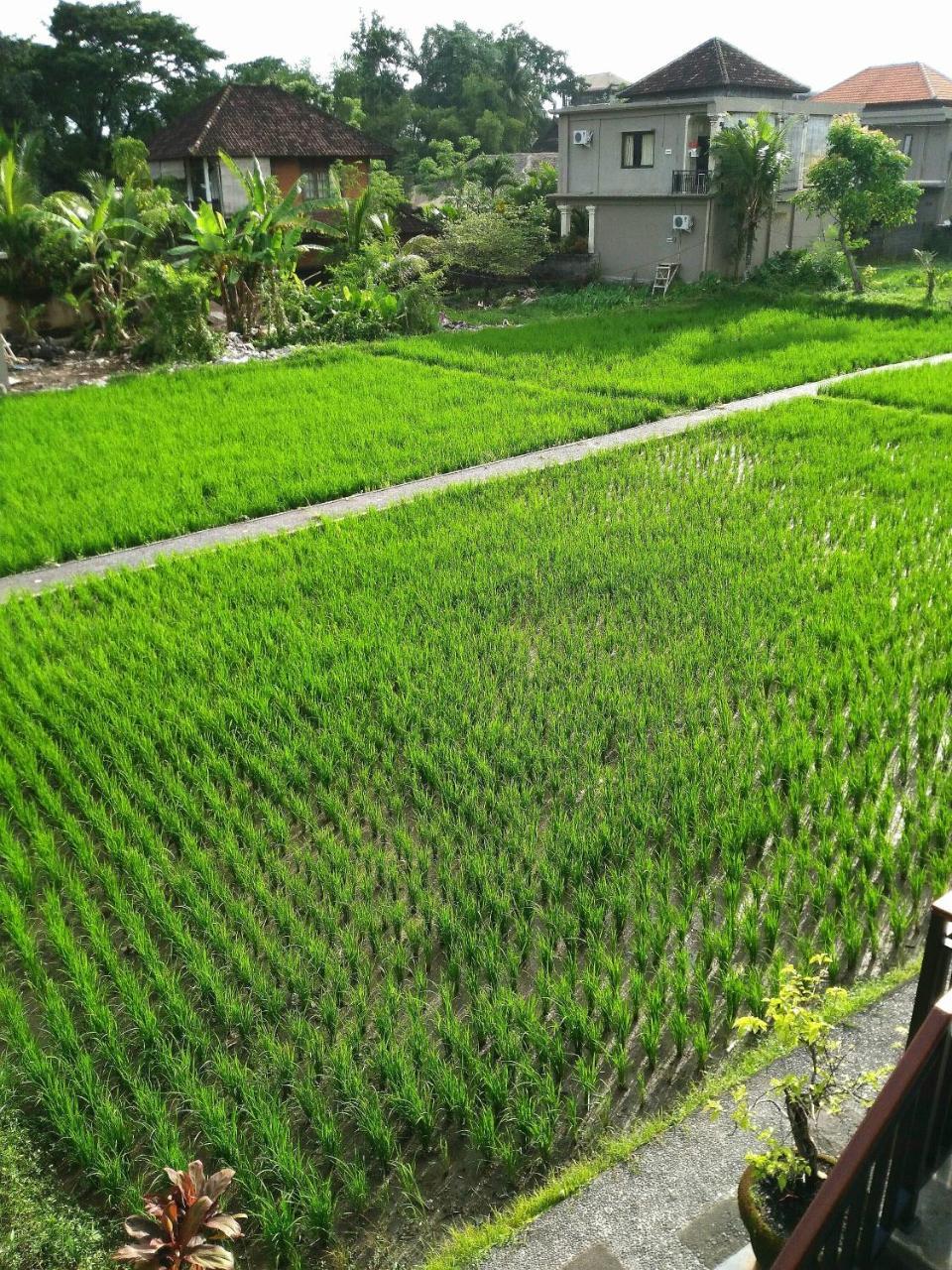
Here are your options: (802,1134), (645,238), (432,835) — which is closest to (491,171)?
(645,238)

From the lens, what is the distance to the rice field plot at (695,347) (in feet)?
43.6

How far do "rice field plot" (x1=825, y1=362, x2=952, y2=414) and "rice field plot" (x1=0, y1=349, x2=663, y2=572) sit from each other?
264 centimetres

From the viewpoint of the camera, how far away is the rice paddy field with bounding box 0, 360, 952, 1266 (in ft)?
10.7

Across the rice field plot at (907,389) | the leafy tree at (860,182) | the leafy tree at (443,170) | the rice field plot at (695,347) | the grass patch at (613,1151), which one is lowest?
the grass patch at (613,1151)

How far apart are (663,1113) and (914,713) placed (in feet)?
10.2

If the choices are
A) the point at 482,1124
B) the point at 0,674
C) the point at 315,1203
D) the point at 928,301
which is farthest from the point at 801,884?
the point at 928,301

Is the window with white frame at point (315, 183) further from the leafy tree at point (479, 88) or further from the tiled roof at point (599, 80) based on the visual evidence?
the tiled roof at point (599, 80)

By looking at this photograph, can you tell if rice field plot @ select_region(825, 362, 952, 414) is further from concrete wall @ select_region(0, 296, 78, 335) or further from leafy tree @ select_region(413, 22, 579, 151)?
leafy tree @ select_region(413, 22, 579, 151)

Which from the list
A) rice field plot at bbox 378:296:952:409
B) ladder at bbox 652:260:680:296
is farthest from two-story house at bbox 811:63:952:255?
rice field plot at bbox 378:296:952:409

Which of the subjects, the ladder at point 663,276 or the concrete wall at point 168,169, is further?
the concrete wall at point 168,169


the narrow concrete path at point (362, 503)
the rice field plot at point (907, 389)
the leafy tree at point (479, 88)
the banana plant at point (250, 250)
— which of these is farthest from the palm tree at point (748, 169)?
the leafy tree at point (479, 88)

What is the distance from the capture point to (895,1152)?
2307mm

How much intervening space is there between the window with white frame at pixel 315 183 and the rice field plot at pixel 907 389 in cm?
1797

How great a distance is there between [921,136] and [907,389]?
2254 cm
